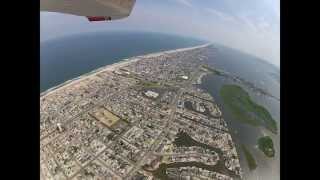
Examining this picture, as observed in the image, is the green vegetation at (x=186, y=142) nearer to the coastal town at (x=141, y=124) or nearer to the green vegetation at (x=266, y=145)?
the coastal town at (x=141, y=124)

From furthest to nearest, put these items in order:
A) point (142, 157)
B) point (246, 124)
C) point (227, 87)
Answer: point (227, 87) < point (246, 124) < point (142, 157)

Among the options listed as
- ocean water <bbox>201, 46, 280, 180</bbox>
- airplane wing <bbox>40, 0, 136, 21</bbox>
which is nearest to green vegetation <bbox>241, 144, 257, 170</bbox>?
ocean water <bbox>201, 46, 280, 180</bbox>

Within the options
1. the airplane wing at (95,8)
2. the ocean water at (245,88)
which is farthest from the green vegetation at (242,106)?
the airplane wing at (95,8)

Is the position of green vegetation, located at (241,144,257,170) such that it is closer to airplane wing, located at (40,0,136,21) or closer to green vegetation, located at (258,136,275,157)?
green vegetation, located at (258,136,275,157)
